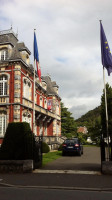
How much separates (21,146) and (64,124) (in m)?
37.4

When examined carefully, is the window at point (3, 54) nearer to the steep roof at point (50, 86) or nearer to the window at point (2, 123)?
the window at point (2, 123)

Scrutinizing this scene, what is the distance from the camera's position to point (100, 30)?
13.8 m

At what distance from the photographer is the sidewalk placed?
7160mm

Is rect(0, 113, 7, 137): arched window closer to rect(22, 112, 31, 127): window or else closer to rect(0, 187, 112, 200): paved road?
rect(22, 112, 31, 127): window

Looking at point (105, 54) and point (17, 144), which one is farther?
point (105, 54)

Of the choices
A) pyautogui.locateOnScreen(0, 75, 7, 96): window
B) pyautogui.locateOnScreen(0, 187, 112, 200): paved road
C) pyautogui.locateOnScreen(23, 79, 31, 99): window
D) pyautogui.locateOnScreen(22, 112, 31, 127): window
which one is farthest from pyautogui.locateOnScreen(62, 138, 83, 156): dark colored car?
pyautogui.locateOnScreen(0, 187, 112, 200): paved road

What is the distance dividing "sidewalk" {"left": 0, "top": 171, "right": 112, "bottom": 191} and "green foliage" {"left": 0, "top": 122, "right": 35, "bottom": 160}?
1669 millimetres

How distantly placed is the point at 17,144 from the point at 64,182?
3751 mm

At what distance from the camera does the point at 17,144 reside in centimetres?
1049

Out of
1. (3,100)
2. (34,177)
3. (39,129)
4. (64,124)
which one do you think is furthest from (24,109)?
(64,124)

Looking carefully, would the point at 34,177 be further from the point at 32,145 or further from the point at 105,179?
the point at 105,179

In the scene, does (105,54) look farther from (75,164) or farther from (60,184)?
(60,184)

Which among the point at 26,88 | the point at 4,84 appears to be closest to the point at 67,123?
the point at 26,88

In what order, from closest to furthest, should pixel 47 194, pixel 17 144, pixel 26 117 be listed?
pixel 47 194 < pixel 17 144 < pixel 26 117
